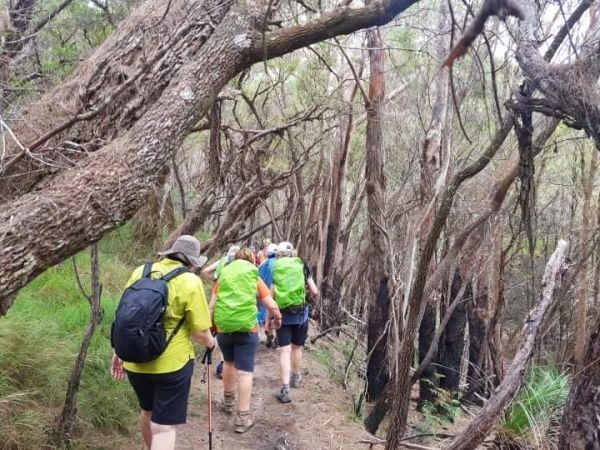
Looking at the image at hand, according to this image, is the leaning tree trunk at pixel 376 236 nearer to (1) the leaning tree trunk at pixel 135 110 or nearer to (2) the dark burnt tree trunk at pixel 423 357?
(2) the dark burnt tree trunk at pixel 423 357

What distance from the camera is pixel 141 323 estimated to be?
3555mm

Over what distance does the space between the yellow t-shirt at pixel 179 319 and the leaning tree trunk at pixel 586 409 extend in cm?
241

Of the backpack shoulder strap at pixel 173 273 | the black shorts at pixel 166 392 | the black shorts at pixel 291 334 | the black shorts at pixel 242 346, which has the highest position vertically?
the backpack shoulder strap at pixel 173 273

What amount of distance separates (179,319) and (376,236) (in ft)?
13.6

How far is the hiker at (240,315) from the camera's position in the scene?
5637 mm

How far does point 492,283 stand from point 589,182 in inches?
107

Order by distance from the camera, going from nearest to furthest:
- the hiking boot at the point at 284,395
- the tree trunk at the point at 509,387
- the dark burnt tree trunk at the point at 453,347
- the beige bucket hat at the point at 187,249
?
the tree trunk at the point at 509,387 → the beige bucket hat at the point at 187,249 → the hiking boot at the point at 284,395 → the dark burnt tree trunk at the point at 453,347

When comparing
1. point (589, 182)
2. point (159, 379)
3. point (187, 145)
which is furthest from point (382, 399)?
point (187, 145)

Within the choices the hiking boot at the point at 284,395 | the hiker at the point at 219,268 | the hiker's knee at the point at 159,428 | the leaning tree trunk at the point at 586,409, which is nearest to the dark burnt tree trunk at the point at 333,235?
the hiker at the point at 219,268

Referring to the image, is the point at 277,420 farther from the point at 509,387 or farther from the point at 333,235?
the point at 333,235

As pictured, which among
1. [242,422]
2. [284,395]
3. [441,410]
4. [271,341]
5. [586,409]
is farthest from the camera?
[271,341]

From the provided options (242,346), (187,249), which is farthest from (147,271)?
(242,346)

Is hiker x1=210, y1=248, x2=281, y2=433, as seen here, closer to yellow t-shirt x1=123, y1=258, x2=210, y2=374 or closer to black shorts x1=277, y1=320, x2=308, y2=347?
black shorts x1=277, y1=320, x2=308, y2=347

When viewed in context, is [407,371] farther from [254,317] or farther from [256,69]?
[256,69]
